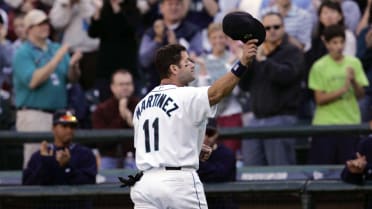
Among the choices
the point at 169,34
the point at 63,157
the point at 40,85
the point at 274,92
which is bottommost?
the point at 63,157

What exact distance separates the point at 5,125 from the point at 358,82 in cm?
401

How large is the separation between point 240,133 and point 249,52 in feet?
12.5

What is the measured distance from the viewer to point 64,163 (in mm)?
10180

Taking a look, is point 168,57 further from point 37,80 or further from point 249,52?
point 37,80

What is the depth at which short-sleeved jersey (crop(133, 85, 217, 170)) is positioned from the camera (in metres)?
7.80

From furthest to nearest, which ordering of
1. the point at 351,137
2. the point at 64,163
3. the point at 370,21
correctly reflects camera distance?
the point at 370,21 < the point at 351,137 < the point at 64,163

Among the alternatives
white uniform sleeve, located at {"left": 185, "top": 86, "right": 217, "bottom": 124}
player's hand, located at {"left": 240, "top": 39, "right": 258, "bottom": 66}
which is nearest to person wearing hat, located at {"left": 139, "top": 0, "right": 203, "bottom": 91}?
white uniform sleeve, located at {"left": 185, "top": 86, "right": 217, "bottom": 124}

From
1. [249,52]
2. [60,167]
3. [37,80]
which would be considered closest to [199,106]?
[249,52]

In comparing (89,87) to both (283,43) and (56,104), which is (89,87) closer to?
(56,104)

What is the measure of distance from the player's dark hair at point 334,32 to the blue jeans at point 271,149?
2.98ft

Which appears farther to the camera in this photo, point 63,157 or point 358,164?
point 63,157

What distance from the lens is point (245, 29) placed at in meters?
7.59

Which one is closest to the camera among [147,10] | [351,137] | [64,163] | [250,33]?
[250,33]

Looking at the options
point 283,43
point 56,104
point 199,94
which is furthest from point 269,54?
point 199,94
